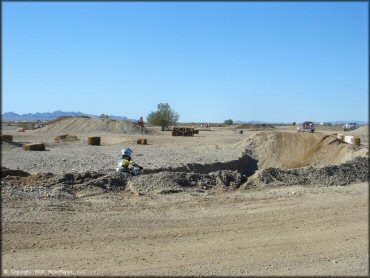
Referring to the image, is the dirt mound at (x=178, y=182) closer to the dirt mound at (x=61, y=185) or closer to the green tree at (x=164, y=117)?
the dirt mound at (x=61, y=185)

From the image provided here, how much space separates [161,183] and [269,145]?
61.7 ft

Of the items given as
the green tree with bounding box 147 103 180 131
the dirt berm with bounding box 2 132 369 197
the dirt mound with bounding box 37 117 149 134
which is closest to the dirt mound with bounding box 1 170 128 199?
the dirt berm with bounding box 2 132 369 197

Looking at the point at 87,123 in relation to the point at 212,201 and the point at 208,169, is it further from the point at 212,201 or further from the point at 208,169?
the point at 212,201

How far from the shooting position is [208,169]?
932 inches

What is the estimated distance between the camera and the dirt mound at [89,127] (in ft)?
216

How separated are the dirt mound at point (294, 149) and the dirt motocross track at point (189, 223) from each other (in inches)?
367

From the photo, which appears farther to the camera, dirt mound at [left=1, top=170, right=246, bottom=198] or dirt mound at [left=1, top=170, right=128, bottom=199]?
dirt mound at [left=1, top=170, right=246, bottom=198]

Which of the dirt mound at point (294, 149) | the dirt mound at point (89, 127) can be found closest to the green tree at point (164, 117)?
A: the dirt mound at point (89, 127)

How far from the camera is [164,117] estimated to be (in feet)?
286

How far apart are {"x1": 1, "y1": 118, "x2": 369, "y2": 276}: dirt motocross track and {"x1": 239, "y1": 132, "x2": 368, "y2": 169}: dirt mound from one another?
30.6 feet

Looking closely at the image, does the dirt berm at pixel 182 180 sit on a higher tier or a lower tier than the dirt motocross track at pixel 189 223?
higher

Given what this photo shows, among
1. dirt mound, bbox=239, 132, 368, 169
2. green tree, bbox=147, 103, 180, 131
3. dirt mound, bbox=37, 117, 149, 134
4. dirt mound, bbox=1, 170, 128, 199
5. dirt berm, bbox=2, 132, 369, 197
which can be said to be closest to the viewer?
dirt mound, bbox=1, 170, 128, 199

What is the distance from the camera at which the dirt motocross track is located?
25.0 feet

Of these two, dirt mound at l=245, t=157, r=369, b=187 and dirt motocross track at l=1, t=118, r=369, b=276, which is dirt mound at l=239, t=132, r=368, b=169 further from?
dirt mound at l=245, t=157, r=369, b=187
